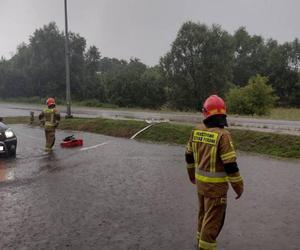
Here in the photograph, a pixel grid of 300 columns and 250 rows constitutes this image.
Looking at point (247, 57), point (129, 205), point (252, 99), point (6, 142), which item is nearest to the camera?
point (129, 205)

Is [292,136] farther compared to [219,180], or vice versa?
[292,136]

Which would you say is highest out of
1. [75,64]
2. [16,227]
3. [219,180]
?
[75,64]

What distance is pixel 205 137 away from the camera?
205 inches

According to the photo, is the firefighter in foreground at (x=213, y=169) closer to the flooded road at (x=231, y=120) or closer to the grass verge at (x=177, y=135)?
the grass verge at (x=177, y=135)

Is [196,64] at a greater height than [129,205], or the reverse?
[196,64]

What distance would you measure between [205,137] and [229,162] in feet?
1.37

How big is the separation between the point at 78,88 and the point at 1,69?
47.5ft

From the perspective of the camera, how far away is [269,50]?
73.4 meters

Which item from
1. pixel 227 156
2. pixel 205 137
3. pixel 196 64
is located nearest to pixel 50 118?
pixel 205 137

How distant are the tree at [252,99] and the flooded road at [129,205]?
3015 cm

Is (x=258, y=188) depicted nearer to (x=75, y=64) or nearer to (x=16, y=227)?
(x=16, y=227)

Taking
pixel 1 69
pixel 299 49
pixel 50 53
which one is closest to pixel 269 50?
pixel 299 49

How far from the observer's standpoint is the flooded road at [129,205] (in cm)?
627

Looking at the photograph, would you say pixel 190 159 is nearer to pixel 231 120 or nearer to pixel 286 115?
pixel 231 120
